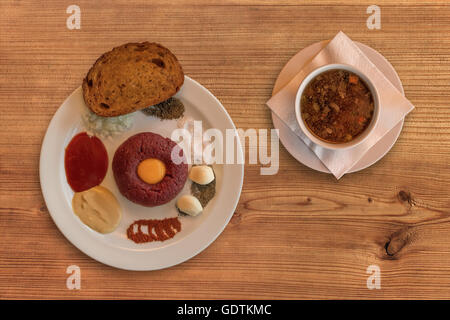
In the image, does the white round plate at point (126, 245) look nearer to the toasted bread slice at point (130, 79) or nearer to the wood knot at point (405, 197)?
the toasted bread slice at point (130, 79)

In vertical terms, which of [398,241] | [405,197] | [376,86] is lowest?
[398,241]

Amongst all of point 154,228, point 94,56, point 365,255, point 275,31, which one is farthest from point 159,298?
point 275,31

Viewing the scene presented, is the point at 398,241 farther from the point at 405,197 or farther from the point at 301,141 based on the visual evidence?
the point at 301,141

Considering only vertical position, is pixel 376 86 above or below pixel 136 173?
above

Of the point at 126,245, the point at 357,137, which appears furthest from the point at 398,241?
the point at 126,245

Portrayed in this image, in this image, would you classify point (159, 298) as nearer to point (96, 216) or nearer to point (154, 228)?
point (154, 228)

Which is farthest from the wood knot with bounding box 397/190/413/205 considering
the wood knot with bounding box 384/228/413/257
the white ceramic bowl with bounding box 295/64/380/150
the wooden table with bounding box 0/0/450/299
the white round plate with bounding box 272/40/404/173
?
the white ceramic bowl with bounding box 295/64/380/150

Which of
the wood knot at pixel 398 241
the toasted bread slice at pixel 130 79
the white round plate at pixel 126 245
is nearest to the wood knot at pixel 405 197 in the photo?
the wood knot at pixel 398 241
